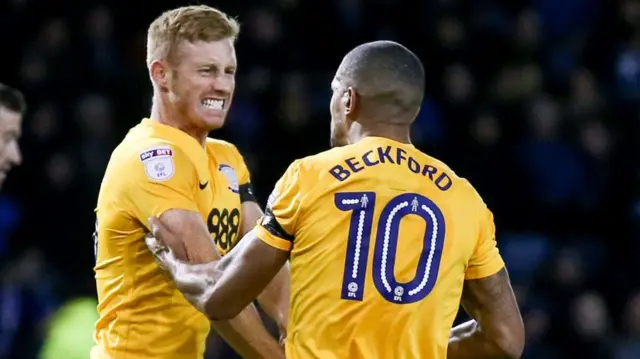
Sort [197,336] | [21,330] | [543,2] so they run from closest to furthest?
[197,336], [21,330], [543,2]

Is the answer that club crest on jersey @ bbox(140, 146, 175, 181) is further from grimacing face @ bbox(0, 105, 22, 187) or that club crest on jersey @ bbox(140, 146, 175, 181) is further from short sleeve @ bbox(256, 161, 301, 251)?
grimacing face @ bbox(0, 105, 22, 187)

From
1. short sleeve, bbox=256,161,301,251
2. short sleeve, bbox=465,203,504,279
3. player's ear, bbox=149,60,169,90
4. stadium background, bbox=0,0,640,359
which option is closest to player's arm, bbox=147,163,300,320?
short sleeve, bbox=256,161,301,251

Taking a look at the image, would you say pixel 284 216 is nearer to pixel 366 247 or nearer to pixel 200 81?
pixel 366 247

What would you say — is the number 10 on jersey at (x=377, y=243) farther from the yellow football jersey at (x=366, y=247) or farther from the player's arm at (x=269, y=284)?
the player's arm at (x=269, y=284)

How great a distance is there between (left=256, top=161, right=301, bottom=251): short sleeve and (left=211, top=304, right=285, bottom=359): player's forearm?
705 millimetres

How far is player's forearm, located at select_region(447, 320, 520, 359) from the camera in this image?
5039 mm

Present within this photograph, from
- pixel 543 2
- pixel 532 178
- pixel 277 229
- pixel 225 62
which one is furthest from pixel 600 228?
pixel 277 229

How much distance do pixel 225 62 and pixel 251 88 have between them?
6281 mm

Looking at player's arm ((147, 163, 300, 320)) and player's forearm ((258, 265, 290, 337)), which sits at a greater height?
player's arm ((147, 163, 300, 320))

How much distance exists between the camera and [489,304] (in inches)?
195

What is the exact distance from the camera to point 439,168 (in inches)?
190

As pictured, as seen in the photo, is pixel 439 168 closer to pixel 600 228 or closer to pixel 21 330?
pixel 21 330

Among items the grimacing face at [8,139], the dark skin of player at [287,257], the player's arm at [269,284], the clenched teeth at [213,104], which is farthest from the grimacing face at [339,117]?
the grimacing face at [8,139]

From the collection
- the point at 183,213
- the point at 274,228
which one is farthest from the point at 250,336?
the point at 274,228
